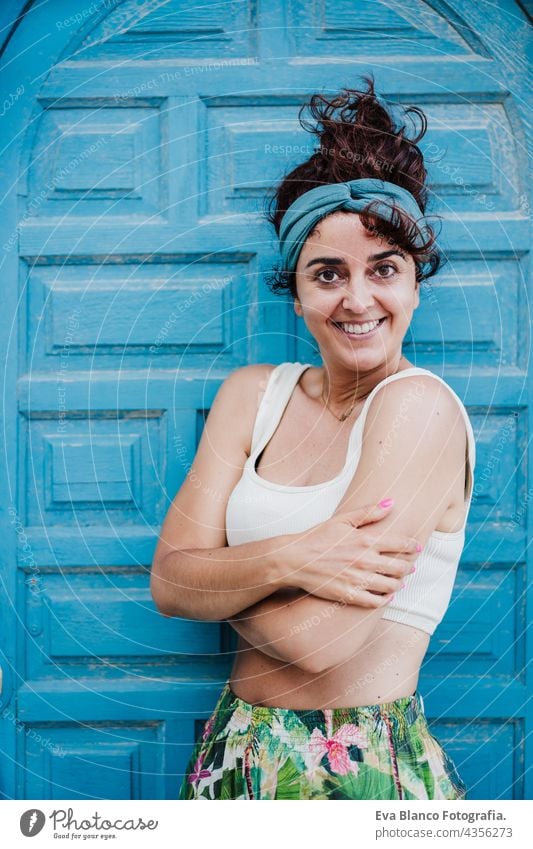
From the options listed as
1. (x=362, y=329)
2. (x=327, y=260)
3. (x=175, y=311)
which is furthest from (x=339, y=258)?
(x=175, y=311)

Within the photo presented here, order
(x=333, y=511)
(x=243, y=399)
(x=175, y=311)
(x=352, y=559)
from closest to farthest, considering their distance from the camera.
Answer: (x=352, y=559) < (x=333, y=511) < (x=243, y=399) < (x=175, y=311)

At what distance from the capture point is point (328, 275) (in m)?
1.29

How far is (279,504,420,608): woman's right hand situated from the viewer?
1104 mm

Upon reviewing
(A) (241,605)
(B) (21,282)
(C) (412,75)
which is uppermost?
(C) (412,75)

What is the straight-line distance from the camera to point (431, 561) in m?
1.23

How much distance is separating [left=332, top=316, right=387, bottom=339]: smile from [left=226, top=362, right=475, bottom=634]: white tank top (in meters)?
0.09

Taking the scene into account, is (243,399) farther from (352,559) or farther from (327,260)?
(352,559)

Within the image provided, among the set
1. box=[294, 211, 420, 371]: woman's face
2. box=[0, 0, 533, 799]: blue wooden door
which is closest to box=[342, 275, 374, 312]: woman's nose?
box=[294, 211, 420, 371]: woman's face

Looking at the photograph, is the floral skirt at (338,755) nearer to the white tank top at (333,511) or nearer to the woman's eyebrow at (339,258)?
the white tank top at (333,511)

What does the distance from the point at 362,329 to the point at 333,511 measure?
30 centimetres

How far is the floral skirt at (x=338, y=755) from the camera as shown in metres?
1.24
